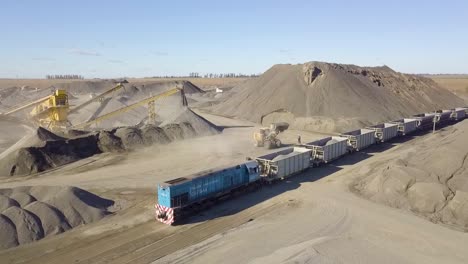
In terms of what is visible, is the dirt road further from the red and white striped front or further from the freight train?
the freight train

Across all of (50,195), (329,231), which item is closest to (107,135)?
(50,195)

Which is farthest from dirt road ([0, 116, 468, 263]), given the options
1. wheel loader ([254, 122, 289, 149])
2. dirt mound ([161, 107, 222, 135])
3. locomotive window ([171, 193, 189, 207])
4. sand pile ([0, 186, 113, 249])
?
dirt mound ([161, 107, 222, 135])

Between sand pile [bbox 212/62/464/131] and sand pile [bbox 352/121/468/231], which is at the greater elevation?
sand pile [bbox 212/62/464/131]

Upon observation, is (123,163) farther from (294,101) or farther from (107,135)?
(294,101)

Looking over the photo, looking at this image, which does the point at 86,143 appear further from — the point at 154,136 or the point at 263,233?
the point at 263,233

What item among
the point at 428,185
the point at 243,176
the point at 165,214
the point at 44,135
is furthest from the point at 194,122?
the point at 428,185

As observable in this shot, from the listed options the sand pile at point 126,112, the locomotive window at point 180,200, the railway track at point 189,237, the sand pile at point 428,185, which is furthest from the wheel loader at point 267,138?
the locomotive window at point 180,200
